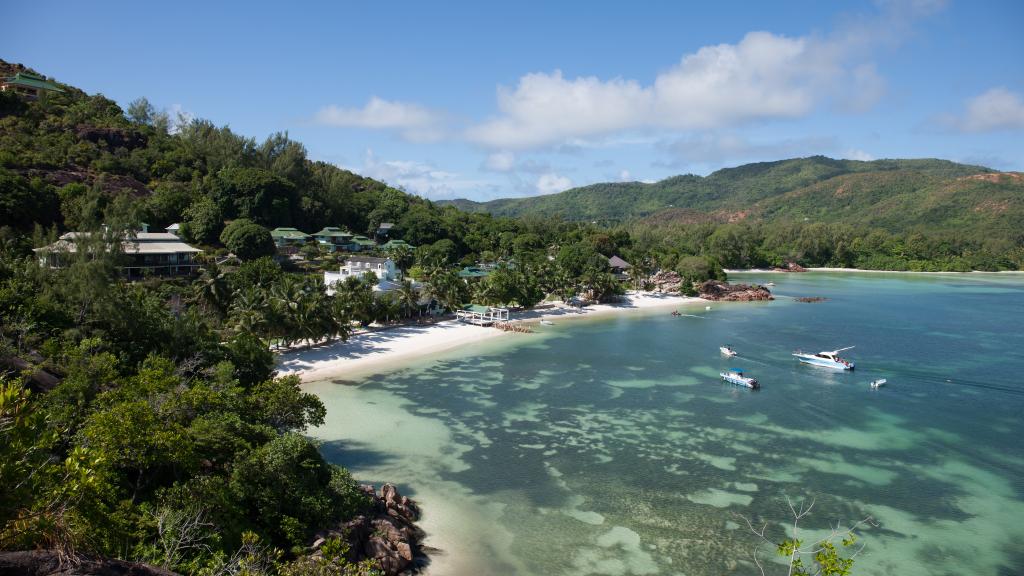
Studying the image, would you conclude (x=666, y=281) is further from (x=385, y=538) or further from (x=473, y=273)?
(x=385, y=538)

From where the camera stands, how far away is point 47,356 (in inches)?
893

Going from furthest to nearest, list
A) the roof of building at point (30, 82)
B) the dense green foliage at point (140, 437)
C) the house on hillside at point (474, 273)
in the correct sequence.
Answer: the roof of building at point (30, 82) < the house on hillside at point (474, 273) < the dense green foliage at point (140, 437)

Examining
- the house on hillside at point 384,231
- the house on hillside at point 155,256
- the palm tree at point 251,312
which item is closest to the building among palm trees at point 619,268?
the house on hillside at point 384,231

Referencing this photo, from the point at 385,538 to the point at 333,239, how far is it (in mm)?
69315

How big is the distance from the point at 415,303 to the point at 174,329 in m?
26.1

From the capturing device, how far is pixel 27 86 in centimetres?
8138

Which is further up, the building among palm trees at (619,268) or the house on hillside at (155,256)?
the house on hillside at (155,256)

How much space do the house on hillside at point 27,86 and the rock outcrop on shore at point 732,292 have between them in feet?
332

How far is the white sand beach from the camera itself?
3944 cm

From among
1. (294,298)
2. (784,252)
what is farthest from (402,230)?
(784,252)

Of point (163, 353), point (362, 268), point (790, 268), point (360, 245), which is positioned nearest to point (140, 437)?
point (163, 353)

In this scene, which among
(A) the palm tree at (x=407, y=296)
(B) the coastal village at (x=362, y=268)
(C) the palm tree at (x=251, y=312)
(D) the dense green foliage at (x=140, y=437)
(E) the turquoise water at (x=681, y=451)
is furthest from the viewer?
(A) the palm tree at (x=407, y=296)

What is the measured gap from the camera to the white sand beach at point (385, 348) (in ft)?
129

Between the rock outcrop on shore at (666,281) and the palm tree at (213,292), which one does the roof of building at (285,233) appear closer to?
the palm tree at (213,292)
